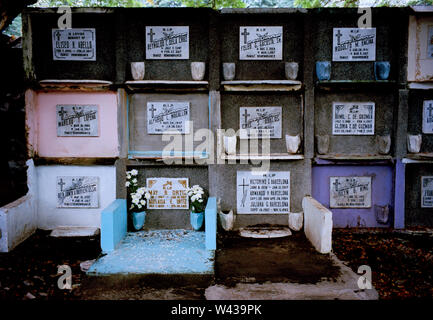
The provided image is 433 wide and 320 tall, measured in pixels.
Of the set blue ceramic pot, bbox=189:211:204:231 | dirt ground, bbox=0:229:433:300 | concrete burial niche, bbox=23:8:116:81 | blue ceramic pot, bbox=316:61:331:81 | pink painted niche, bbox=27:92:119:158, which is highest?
concrete burial niche, bbox=23:8:116:81

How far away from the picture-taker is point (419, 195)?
558cm

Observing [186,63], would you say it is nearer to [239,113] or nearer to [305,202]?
[239,113]

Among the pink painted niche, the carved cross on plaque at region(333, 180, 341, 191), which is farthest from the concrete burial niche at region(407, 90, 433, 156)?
the pink painted niche

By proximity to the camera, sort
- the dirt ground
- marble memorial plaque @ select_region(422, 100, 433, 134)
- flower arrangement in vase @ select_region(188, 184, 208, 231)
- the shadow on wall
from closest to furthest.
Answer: the dirt ground → flower arrangement in vase @ select_region(188, 184, 208, 231) → marble memorial plaque @ select_region(422, 100, 433, 134) → the shadow on wall

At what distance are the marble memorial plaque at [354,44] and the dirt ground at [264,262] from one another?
316 centimetres

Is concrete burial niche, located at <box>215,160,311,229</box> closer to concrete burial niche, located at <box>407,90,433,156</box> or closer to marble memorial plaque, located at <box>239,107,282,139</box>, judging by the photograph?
marble memorial plaque, located at <box>239,107,282,139</box>

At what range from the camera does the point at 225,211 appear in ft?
17.5

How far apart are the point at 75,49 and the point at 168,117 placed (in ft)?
6.81

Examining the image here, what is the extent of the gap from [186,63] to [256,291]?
3948mm

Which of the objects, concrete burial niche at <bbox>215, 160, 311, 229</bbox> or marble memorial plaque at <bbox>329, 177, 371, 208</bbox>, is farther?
marble memorial plaque at <bbox>329, 177, 371, 208</bbox>

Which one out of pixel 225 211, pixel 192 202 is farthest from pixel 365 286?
pixel 192 202

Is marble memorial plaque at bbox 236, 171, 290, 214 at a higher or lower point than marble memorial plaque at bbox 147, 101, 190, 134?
lower

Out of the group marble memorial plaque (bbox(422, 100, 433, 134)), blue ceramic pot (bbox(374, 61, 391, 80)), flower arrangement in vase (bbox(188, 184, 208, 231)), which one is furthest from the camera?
marble memorial plaque (bbox(422, 100, 433, 134))

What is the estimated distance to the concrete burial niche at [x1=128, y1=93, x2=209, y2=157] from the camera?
5.39m
